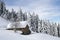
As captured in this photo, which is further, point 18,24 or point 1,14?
point 1,14

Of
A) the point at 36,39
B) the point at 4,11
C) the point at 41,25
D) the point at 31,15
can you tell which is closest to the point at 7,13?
the point at 4,11

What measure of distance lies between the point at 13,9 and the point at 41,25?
73.7 feet

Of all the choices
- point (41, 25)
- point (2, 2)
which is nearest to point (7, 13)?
point (2, 2)

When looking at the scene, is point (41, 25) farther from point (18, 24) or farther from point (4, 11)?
point (18, 24)

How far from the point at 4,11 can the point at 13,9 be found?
8526 millimetres

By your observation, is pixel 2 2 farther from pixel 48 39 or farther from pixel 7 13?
pixel 48 39

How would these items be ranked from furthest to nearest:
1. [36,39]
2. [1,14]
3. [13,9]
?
[13,9], [1,14], [36,39]

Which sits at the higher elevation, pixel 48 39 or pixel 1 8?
pixel 1 8

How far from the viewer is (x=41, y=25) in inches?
3848

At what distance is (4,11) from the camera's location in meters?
90.9

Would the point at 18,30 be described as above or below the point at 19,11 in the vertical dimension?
below

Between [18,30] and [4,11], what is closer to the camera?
[18,30]

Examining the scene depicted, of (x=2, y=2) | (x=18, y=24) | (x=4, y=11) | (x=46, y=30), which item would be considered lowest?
(x=46, y=30)

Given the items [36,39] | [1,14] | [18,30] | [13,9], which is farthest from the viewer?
[13,9]
